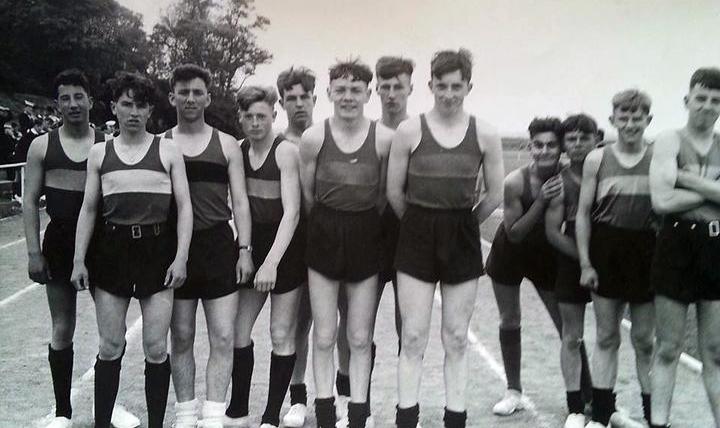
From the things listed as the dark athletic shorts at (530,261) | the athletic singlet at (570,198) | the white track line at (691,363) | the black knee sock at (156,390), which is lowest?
the white track line at (691,363)

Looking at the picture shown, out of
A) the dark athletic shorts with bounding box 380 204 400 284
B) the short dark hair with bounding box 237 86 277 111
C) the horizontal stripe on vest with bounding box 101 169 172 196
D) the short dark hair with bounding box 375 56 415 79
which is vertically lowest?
the dark athletic shorts with bounding box 380 204 400 284

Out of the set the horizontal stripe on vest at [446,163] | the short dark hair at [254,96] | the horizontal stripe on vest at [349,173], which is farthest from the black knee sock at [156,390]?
the horizontal stripe on vest at [446,163]

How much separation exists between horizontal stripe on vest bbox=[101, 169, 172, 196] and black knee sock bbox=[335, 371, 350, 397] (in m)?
1.50

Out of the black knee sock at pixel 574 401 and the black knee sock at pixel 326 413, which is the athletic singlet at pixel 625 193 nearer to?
the black knee sock at pixel 574 401

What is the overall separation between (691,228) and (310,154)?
6.00ft

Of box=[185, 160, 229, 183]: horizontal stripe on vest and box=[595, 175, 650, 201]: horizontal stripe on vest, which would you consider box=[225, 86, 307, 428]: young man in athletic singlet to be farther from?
box=[595, 175, 650, 201]: horizontal stripe on vest

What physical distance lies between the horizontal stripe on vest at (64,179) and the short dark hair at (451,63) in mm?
1889

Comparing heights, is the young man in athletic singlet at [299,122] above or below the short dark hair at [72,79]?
below

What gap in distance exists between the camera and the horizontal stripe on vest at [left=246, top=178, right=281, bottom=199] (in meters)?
3.69

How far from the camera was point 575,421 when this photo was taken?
3723mm

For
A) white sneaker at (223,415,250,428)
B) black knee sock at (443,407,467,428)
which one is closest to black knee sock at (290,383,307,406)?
white sneaker at (223,415,250,428)

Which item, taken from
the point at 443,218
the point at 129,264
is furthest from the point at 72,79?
the point at 443,218

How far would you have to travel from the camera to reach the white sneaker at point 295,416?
380 centimetres

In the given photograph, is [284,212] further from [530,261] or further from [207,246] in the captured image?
[530,261]
